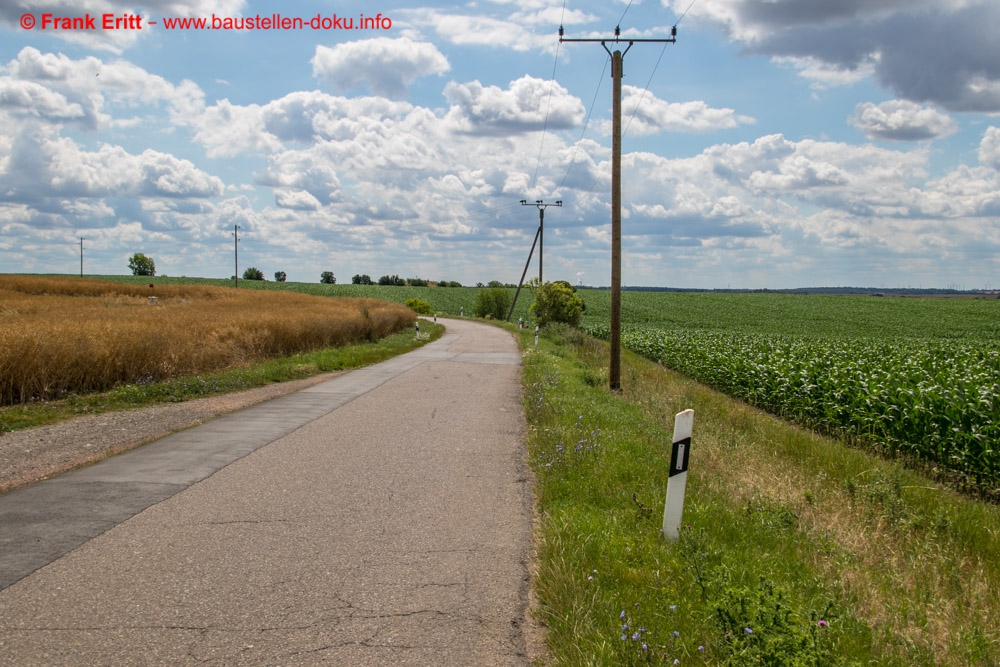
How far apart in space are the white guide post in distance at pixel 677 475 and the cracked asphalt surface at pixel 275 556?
3.84 feet

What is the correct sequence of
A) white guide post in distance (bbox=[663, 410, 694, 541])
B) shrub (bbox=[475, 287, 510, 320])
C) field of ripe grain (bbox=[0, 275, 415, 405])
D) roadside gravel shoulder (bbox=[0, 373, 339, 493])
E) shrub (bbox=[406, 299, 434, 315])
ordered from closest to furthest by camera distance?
white guide post in distance (bbox=[663, 410, 694, 541]) → roadside gravel shoulder (bbox=[0, 373, 339, 493]) → field of ripe grain (bbox=[0, 275, 415, 405]) → shrub (bbox=[475, 287, 510, 320]) → shrub (bbox=[406, 299, 434, 315])

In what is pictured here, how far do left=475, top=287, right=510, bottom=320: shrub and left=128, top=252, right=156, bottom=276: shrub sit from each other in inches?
3656

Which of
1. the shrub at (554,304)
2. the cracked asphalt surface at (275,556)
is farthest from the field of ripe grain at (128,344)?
the shrub at (554,304)

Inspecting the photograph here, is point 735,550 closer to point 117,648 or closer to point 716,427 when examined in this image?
point 117,648

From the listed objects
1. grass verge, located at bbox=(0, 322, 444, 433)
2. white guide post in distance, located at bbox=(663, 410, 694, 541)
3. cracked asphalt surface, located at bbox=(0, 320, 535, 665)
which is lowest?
grass verge, located at bbox=(0, 322, 444, 433)

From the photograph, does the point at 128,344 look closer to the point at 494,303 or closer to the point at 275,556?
the point at 275,556

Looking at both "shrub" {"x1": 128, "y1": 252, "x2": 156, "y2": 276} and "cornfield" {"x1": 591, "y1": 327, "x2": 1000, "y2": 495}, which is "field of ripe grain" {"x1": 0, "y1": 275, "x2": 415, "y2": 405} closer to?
"cornfield" {"x1": 591, "y1": 327, "x2": 1000, "y2": 495}

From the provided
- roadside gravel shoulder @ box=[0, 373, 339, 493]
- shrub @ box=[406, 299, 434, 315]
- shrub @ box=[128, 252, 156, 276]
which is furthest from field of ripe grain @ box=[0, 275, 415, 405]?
shrub @ box=[128, 252, 156, 276]

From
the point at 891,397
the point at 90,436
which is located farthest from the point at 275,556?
the point at 891,397

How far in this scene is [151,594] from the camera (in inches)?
179

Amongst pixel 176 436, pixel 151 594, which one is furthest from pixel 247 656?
pixel 176 436

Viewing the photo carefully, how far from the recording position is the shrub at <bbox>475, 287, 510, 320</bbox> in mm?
70375

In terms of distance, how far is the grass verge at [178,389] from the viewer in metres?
11.8

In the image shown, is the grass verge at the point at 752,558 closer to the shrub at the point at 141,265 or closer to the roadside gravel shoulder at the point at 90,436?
the roadside gravel shoulder at the point at 90,436
